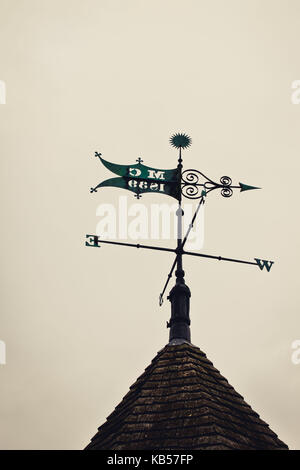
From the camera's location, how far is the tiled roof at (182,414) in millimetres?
6324

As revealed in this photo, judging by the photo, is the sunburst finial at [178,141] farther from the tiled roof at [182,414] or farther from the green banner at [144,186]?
the tiled roof at [182,414]

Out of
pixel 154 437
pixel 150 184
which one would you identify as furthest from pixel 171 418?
pixel 150 184

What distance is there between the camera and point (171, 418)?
261 inches

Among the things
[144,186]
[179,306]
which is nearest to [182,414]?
[179,306]

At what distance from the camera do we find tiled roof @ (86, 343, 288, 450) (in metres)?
6.32

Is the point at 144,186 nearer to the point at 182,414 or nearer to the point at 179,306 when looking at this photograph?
the point at 179,306

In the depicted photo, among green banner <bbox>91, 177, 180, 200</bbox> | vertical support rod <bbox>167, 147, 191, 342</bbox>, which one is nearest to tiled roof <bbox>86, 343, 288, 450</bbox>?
vertical support rod <bbox>167, 147, 191, 342</bbox>

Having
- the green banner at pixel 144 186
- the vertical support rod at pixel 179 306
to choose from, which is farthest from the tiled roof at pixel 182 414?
the green banner at pixel 144 186

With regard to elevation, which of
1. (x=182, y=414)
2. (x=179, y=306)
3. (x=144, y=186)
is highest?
(x=144, y=186)

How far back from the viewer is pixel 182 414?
6.64 m

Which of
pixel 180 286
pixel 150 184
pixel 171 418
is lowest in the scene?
pixel 171 418
